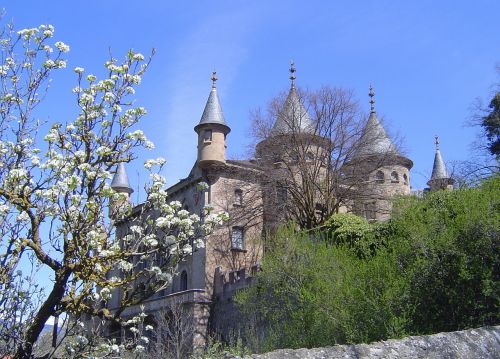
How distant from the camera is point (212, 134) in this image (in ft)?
120

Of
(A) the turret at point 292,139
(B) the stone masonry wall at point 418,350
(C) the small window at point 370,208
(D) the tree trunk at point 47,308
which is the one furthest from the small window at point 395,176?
(D) the tree trunk at point 47,308

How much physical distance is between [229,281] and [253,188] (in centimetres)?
633

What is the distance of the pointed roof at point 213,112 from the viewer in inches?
1462

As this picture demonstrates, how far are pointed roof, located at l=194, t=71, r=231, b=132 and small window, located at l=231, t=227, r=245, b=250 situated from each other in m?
6.19

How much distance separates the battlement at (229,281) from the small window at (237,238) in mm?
2411

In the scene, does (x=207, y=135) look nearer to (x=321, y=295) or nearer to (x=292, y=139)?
(x=292, y=139)

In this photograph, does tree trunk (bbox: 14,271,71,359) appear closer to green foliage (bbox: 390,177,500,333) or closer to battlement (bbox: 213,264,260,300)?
green foliage (bbox: 390,177,500,333)

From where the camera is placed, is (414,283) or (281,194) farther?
(281,194)

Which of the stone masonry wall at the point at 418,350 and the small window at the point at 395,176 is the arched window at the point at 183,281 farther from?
the stone masonry wall at the point at 418,350

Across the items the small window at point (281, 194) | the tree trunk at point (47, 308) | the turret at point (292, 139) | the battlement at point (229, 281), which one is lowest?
the tree trunk at point (47, 308)

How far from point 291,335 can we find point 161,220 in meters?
9.81

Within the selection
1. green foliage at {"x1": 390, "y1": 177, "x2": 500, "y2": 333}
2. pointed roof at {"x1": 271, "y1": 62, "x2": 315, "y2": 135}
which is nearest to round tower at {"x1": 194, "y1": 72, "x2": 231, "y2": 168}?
pointed roof at {"x1": 271, "y1": 62, "x2": 315, "y2": 135}

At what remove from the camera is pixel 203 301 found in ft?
107

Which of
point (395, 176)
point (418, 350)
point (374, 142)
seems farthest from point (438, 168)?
point (418, 350)
